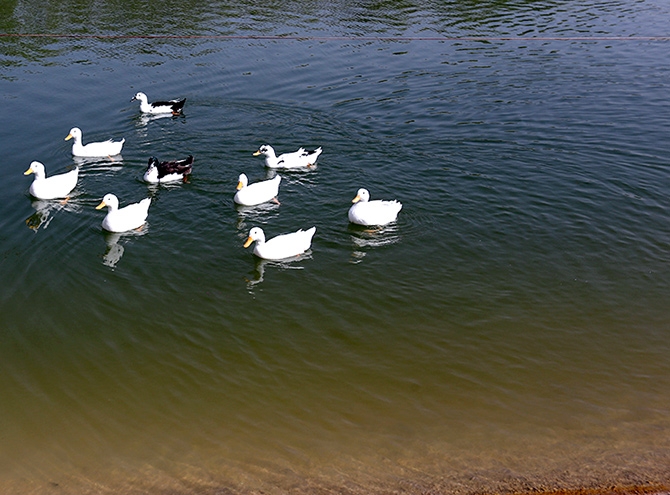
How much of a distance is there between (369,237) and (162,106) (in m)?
8.66

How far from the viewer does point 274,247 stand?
12.6 meters

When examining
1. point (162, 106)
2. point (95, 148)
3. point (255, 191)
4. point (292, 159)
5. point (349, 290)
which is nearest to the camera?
point (349, 290)

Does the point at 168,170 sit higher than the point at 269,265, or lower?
higher

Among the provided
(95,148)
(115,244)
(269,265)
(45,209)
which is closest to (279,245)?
(269,265)

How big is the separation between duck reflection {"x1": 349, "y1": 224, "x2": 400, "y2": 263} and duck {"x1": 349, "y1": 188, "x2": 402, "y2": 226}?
0.12 metres

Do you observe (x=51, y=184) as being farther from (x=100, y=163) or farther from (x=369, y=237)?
(x=369, y=237)

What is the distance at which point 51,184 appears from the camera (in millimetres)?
14844

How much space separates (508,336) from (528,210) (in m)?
4.43

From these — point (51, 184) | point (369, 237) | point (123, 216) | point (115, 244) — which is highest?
point (51, 184)

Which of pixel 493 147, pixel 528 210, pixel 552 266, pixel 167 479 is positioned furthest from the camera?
pixel 493 147

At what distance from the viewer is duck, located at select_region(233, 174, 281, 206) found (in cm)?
1445

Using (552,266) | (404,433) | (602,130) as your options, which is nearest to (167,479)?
(404,433)

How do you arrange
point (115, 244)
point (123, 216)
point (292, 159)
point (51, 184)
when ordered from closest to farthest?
point (115, 244) < point (123, 216) < point (51, 184) < point (292, 159)

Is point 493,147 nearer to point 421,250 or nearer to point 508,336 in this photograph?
point 421,250
